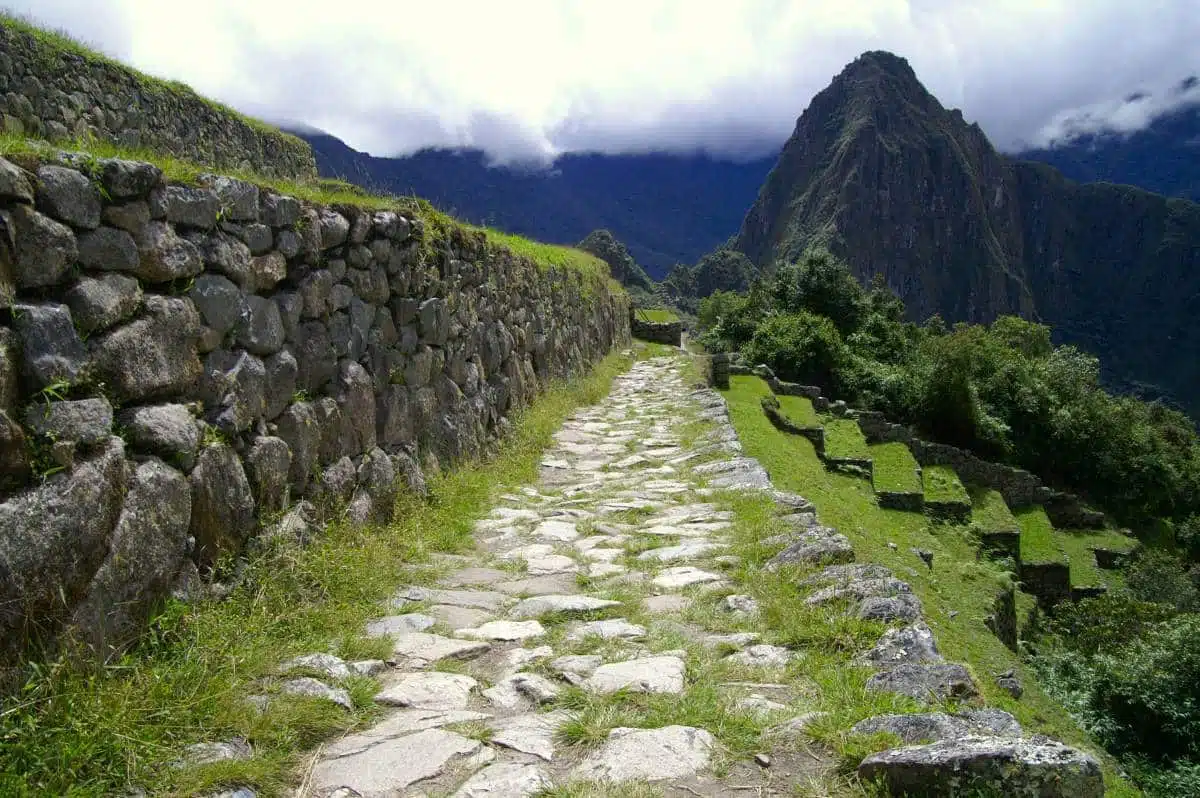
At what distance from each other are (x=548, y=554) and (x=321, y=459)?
1508 millimetres

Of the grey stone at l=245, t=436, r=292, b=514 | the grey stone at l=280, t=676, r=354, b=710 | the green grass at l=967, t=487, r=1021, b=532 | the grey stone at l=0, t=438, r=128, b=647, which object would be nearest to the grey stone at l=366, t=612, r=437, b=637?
the grey stone at l=280, t=676, r=354, b=710

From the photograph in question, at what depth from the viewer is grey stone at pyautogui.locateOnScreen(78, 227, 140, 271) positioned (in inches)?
117

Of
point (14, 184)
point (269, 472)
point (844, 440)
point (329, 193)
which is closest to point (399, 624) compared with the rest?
point (269, 472)

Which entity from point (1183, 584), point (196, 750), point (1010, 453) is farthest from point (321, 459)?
point (1010, 453)

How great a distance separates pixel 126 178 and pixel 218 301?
703 millimetres

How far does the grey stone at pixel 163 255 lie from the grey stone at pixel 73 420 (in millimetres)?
694

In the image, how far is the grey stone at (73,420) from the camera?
2.58m

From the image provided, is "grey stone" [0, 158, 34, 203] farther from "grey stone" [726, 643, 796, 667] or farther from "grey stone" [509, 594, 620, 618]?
"grey stone" [726, 643, 796, 667]

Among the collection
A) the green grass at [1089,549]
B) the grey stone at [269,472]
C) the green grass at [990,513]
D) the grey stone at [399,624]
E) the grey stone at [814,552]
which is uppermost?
the grey stone at [269,472]

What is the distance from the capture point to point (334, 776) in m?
2.43

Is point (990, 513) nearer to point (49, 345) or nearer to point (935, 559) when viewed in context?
point (935, 559)

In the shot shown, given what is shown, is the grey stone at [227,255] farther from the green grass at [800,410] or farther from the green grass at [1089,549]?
the green grass at [1089,549]

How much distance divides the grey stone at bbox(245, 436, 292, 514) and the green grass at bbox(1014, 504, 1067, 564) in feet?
43.0

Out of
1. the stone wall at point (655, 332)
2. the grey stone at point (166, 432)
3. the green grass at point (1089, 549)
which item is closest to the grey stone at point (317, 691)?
the grey stone at point (166, 432)
